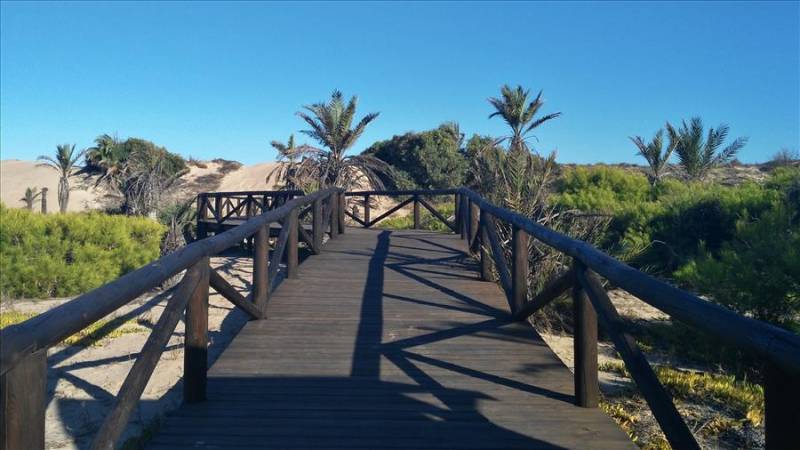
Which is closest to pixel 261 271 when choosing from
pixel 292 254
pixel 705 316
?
pixel 292 254

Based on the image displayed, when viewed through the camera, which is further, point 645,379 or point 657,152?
point 657,152

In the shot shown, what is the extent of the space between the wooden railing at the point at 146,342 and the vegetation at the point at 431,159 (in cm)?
2910

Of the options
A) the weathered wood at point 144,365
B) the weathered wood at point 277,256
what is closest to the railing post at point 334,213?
the weathered wood at point 277,256

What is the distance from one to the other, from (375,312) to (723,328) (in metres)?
4.10

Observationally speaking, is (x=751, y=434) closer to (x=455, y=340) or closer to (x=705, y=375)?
(x=705, y=375)

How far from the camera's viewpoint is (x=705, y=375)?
650 centimetres

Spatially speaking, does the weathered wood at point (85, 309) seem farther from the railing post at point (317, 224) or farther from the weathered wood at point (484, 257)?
the railing post at point (317, 224)

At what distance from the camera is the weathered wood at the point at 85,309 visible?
1.88 m

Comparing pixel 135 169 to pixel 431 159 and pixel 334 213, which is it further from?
pixel 334 213

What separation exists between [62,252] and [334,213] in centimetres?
576

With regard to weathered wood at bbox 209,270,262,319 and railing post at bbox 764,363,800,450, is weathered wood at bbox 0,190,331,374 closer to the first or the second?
weathered wood at bbox 209,270,262,319

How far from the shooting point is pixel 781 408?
1.93 meters

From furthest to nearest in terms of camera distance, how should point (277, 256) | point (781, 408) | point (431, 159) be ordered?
point (431, 159) → point (277, 256) → point (781, 408)

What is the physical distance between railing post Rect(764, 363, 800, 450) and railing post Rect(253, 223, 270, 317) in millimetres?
4092
